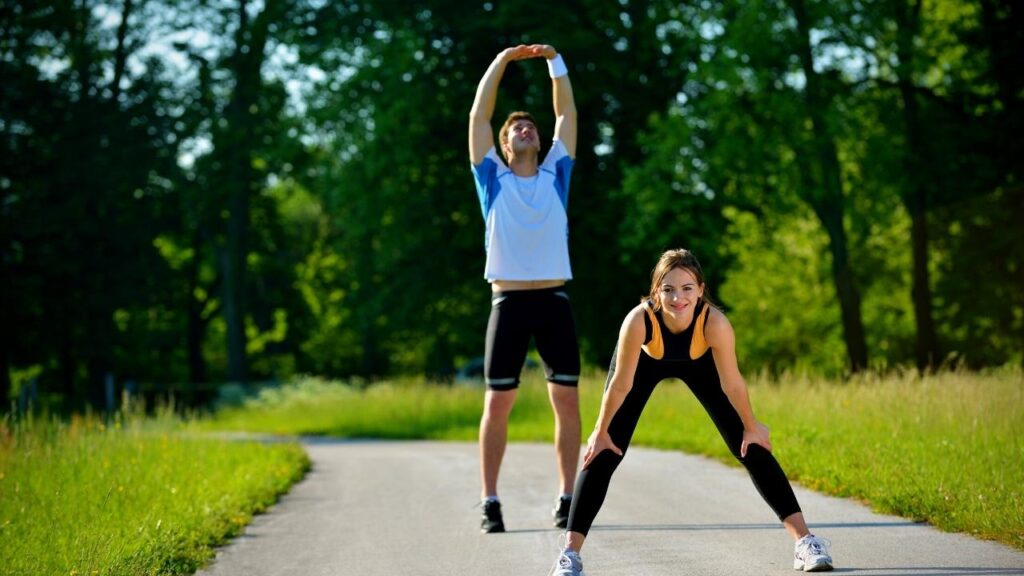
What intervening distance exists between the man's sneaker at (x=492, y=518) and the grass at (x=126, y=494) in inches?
58.8

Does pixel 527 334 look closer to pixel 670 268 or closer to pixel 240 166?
pixel 670 268


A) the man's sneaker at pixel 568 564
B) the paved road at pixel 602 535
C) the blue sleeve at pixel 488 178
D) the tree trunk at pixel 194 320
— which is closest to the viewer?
the man's sneaker at pixel 568 564

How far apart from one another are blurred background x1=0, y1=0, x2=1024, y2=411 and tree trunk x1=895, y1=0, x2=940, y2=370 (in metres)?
0.07

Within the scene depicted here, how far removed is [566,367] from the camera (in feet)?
24.8

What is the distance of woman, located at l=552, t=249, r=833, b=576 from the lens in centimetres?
578

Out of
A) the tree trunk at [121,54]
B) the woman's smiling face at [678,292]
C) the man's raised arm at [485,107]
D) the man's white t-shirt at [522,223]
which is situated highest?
the tree trunk at [121,54]

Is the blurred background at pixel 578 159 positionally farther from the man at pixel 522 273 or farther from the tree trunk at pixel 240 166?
the man at pixel 522 273

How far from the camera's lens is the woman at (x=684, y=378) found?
578 cm

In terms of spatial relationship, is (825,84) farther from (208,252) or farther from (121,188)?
(208,252)

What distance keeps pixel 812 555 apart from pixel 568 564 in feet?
3.41

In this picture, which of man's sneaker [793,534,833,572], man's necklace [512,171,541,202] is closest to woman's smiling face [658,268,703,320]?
man's sneaker [793,534,833,572]

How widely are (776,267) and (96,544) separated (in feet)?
105

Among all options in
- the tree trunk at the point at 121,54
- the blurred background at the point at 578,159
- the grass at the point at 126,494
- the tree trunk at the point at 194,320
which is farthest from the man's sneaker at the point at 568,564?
the tree trunk at the point at 194,320

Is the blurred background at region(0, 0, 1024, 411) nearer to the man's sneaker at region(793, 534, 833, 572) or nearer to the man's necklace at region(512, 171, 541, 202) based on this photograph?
the man's necklace at region(512, 171, 541, 202)
